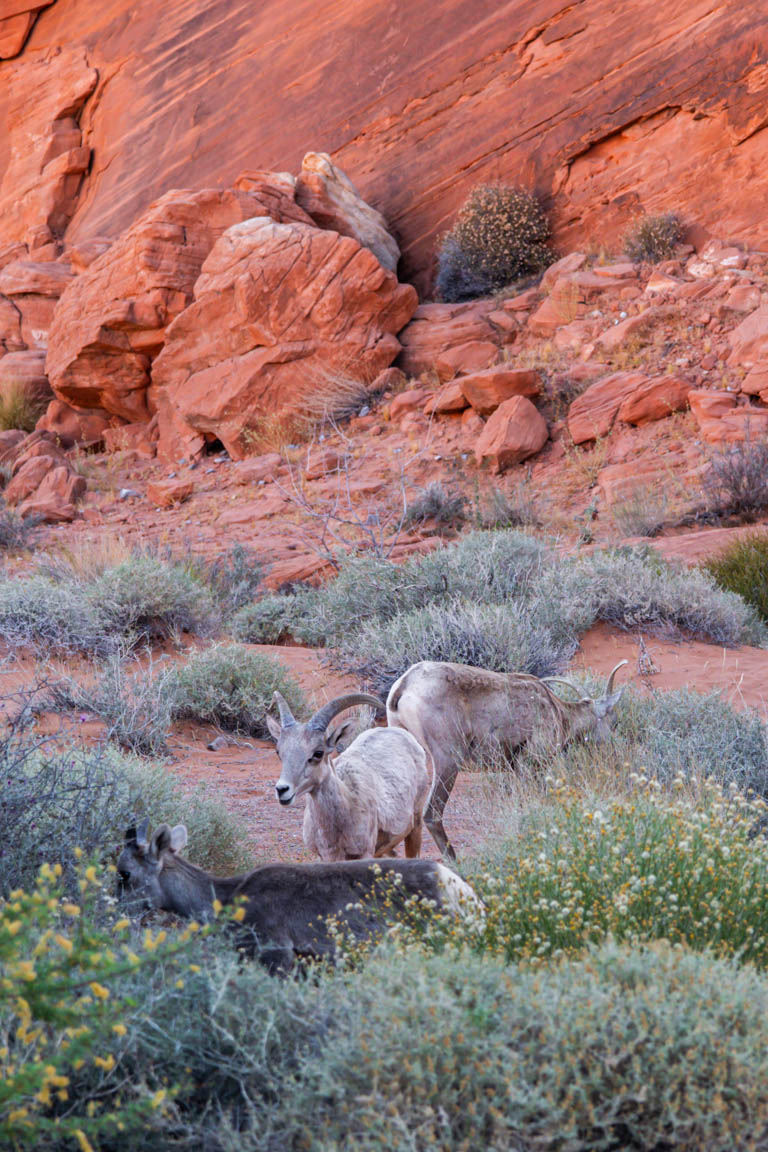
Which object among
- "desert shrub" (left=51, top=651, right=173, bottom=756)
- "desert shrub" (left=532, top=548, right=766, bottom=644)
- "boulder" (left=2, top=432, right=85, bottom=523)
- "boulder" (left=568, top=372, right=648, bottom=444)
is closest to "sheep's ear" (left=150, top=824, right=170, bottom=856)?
"desert shrub" (left=51, top=651, right=173, bottom=756)

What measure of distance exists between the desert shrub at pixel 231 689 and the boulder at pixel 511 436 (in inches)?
365

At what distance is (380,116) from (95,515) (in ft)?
40.1

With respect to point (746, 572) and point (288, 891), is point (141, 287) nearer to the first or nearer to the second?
point (746, 572)

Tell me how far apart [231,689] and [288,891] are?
16.2ft

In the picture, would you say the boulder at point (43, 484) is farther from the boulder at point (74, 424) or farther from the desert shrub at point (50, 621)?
the desert shrub at point (50, 621)

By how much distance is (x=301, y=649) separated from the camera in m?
10.9

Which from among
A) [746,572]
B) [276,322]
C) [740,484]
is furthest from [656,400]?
[276,322]

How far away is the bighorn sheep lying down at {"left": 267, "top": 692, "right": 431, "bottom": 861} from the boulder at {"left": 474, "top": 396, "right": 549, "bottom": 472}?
11.8 m

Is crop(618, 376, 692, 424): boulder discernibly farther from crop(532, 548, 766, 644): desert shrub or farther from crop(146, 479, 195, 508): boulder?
crop(146, 479, 195, 508): boulder

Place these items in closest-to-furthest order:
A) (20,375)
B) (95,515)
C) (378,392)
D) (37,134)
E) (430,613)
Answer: (430,613), (95,515), (378,392), (20,375), (37,134)

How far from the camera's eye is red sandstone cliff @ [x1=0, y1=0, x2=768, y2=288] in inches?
806

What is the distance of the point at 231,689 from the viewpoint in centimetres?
894

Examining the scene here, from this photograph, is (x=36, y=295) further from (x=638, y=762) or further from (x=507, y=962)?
(x=507, y=962)

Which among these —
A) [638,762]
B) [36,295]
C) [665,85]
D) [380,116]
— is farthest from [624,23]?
[638,762]
